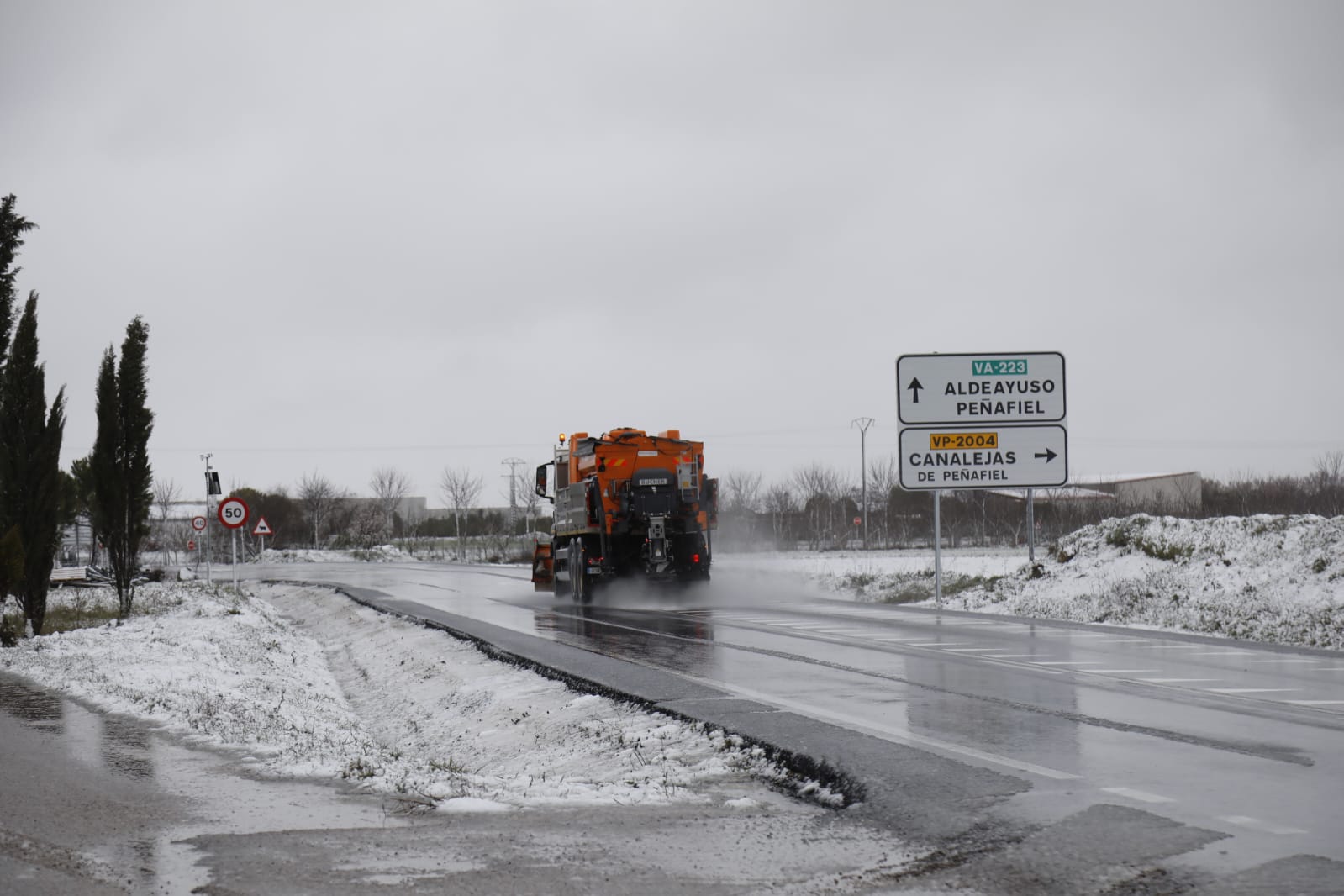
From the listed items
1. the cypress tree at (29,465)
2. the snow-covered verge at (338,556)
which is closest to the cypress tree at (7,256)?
the cypress tree at (29,465)

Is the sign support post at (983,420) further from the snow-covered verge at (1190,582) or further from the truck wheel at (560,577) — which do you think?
the truck wheel at (560,577)

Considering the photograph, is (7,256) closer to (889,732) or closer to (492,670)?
(492,670)

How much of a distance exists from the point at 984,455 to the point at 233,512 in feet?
62.7

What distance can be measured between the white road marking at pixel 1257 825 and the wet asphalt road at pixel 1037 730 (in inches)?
0.6

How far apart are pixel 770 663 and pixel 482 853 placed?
8.31 metres

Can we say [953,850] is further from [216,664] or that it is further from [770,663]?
[216,664]

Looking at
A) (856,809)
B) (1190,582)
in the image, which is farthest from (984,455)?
(856,809)

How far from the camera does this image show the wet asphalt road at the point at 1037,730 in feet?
17.5

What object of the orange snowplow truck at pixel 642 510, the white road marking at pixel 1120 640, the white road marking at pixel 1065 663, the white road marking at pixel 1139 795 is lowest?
the white road marking at pixel 1120 640

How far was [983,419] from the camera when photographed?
23.5 m

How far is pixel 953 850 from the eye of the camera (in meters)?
5.45

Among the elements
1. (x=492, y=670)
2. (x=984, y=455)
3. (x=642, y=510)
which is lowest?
(x=492, y=670)

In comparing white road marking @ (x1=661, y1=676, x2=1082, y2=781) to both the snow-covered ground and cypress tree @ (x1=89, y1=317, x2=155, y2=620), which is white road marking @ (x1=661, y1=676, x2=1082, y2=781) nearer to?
the snow-covered ground

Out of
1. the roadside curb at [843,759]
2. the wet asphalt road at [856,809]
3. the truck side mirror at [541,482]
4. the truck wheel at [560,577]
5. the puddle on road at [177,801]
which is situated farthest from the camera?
the truck side mirror at [541,482]
